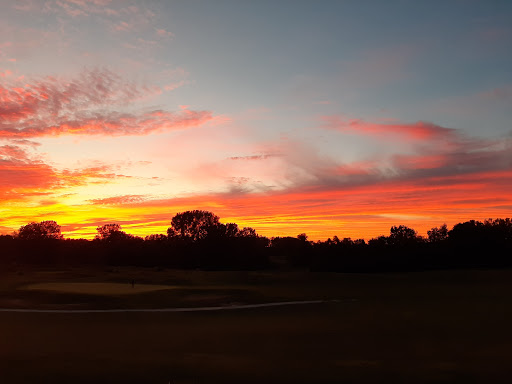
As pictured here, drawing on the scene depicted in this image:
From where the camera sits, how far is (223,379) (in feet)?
30.1

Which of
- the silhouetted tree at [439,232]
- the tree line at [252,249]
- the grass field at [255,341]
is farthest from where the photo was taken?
the silhouetted tree at [439,232]

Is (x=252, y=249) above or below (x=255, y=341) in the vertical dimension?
above

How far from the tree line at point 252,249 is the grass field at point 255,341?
3382cm

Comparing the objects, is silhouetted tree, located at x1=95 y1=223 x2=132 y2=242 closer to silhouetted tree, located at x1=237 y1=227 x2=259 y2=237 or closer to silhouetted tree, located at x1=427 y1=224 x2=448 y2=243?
silhouetted tree, located at x1=237 y1=227 x2=259 y2=237

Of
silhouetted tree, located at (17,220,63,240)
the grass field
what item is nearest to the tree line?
silhouetted tree, located at (17,220,63,240)

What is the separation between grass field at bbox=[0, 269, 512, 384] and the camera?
9.64 metres

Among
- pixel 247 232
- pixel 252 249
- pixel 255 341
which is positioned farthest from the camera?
pixel 247 232

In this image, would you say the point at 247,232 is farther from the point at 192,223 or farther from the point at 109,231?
the point at 109,231

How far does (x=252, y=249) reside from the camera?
273ft

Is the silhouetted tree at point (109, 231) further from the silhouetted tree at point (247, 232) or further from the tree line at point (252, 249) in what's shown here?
the silhouetted tree at point (247, 232)

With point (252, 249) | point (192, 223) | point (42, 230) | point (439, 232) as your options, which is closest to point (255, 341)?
point (252, 249)

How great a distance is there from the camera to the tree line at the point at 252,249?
2382 inches

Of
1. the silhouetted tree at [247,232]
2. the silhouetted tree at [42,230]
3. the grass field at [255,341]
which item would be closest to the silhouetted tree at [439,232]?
the silhouetted tree at [247,232]

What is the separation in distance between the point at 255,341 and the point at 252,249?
69209mm
